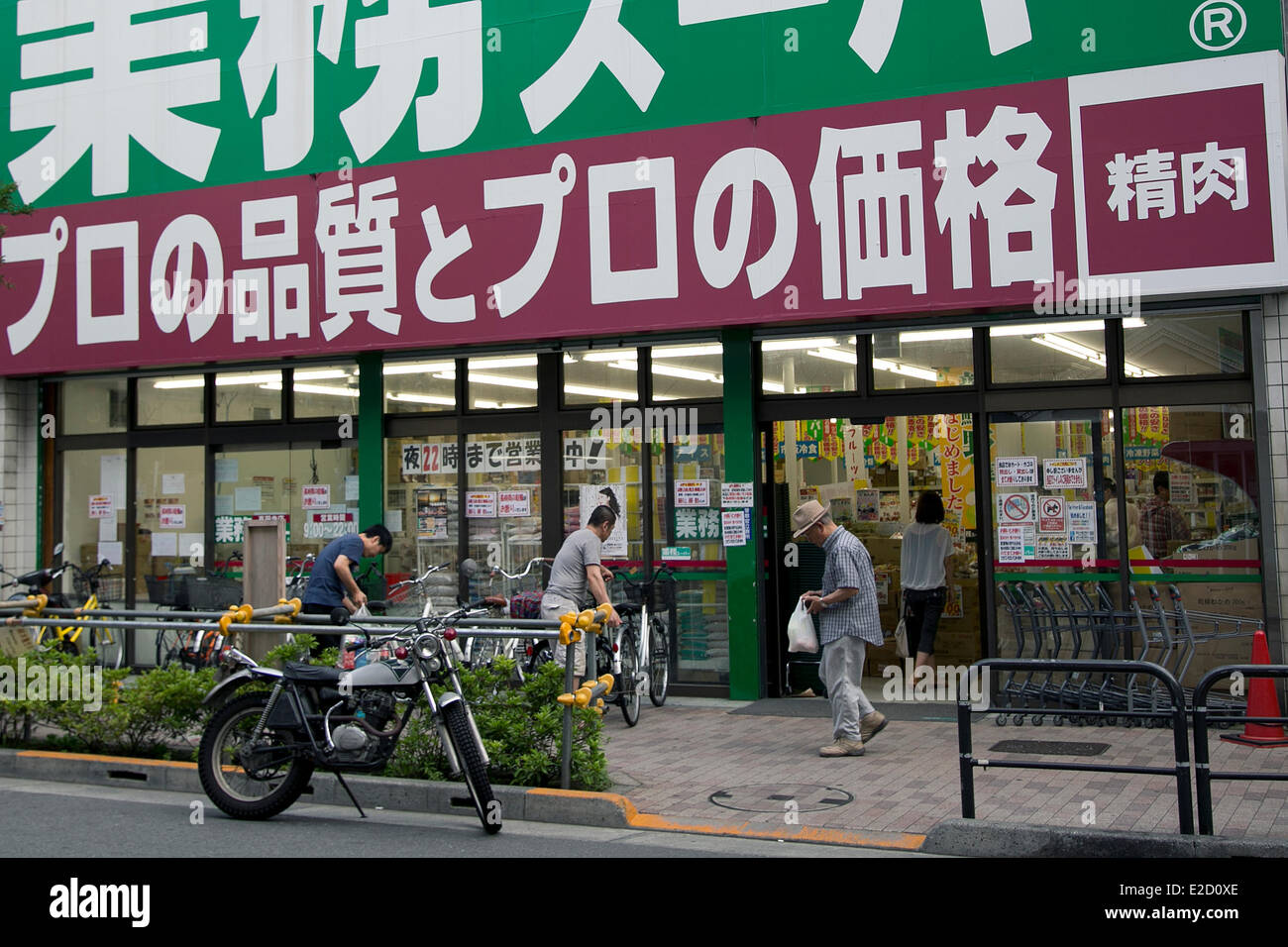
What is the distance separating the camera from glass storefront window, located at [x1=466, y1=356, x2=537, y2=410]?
13281 mm

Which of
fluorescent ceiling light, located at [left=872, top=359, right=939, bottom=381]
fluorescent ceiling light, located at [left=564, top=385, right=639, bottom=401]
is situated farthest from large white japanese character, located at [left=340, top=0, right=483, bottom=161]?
fluorescent ceiling light, located at [left=872, top=359, right=939, bottom=381]

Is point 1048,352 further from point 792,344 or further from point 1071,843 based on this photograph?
point 1071,843

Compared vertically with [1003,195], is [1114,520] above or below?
below

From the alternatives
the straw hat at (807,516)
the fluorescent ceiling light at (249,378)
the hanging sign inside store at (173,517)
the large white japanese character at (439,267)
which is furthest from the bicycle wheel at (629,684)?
the hanging sign inside store at (173,517)

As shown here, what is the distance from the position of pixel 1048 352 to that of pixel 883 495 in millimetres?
2729

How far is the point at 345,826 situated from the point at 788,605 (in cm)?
599

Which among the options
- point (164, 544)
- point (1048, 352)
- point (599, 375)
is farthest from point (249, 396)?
point (1048, 352)

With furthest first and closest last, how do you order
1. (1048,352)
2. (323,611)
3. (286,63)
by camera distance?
(286,63)
(1048,352)
(323,611)

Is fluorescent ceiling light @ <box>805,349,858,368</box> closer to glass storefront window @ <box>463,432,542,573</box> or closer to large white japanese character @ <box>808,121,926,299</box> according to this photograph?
large white japanese character @ <box>808,121,926,299</box>

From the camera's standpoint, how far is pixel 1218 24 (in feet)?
33.4

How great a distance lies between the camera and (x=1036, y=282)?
415 inches

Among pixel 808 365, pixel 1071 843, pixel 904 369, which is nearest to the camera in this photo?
pixel 1071 843

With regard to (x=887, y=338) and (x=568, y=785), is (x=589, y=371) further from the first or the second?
(x=568, y=785)

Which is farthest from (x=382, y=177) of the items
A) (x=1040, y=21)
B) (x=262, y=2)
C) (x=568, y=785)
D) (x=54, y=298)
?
(x=568, y=785)
